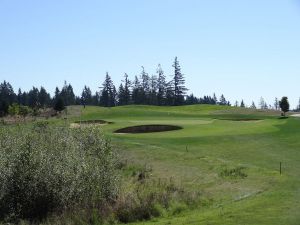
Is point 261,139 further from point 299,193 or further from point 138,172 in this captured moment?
point 299,193

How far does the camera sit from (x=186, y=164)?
26.4 m

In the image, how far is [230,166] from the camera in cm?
2444

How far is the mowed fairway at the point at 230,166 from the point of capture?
51.0 ft

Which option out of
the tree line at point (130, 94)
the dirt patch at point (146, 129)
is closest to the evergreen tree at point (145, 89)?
the tree line at point (130, 94)

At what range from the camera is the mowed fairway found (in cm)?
1555

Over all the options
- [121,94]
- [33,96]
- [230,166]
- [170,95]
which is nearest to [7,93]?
[33,96]

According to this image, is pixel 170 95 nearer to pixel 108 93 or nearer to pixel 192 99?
pixel 108 93

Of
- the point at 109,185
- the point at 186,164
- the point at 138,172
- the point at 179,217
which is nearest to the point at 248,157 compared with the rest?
the point at 186,164

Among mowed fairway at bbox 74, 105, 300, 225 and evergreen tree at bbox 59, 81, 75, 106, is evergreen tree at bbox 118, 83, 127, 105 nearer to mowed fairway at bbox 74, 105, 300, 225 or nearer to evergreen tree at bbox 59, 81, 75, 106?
evergreen tree at bbox 59, 81, 75, 106

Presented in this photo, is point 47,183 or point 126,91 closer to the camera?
point 47,183

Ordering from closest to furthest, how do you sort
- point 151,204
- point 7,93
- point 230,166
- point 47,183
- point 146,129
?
point 151,204, point 47,183, point 230,166, point 146,129, point 7,93

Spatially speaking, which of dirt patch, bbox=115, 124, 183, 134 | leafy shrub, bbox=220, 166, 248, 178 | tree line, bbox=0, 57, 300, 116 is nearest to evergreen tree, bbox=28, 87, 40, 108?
tree line, bbox=0, 57, 300, 116

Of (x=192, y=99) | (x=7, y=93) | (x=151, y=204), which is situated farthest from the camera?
(x=192, y=99)

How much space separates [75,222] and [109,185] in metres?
3.87
